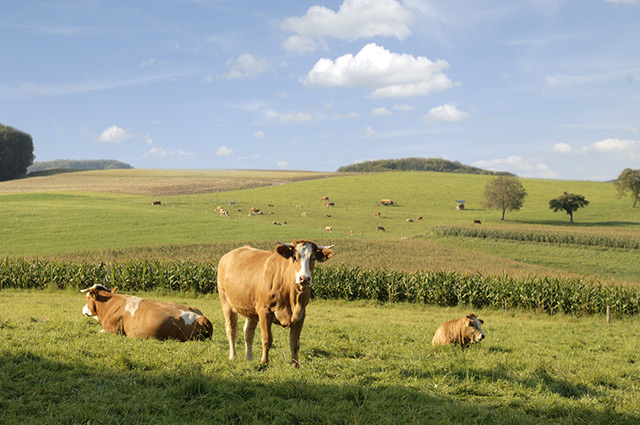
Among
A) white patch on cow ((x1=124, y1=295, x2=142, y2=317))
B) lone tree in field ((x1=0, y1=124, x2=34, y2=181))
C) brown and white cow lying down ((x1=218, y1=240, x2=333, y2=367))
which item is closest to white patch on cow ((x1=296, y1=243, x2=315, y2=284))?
brown and white cow lying down ((x1=218, y1=240, x2=333, y2=367))

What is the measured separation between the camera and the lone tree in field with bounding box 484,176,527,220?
79.3m

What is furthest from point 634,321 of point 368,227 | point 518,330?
point 368,227

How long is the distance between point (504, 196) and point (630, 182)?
2722cm

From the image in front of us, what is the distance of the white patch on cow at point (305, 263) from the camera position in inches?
286

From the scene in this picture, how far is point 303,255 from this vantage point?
7367 mm

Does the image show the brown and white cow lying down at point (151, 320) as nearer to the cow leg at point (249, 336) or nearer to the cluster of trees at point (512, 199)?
the cow leg at point (249, 336)

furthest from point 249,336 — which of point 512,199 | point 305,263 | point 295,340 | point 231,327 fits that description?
point 512,199

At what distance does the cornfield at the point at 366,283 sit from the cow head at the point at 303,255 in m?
18.2

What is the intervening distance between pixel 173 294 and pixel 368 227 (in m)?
41.7

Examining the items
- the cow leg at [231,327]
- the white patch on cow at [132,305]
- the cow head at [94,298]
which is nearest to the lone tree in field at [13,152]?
the cow head at [94,298]

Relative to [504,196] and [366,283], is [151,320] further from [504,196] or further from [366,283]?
[504,196]

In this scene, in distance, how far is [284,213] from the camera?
235 ft

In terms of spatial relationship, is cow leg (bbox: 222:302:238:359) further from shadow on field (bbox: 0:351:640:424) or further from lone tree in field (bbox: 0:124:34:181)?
lone tree in field (bbox: 0:124:34:181)

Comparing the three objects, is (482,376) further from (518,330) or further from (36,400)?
(518,330)
